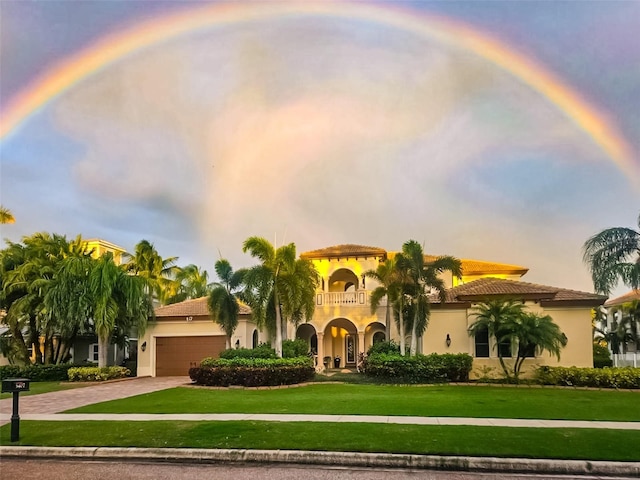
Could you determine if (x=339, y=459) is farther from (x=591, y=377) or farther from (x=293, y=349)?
(x=293, y=349)

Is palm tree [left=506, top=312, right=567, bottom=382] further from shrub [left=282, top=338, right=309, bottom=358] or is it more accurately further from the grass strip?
the grass strip

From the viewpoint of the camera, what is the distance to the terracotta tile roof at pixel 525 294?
24.0 m

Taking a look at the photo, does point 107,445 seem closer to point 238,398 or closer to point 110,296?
point 238,398

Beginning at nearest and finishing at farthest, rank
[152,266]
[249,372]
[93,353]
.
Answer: [249,372] < [93,353] < [152,266]

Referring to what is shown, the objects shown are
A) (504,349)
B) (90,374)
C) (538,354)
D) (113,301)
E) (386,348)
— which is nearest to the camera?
(538,354)

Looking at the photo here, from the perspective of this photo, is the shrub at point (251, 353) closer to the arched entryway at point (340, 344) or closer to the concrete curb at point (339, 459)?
the arched entryway at point (340, 344)

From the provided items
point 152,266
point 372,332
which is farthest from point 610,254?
point 152,266

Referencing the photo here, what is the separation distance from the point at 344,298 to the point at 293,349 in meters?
7.46

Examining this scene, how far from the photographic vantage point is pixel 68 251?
32.9 meters

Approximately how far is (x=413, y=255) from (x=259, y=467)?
16.3 metres

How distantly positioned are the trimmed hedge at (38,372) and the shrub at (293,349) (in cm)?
1319

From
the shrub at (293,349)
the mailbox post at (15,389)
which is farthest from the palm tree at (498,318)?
the mailbox post at (15,389)

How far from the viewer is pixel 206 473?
8.27 metres

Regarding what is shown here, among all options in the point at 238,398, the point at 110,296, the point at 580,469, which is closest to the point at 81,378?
the point at 110,296
